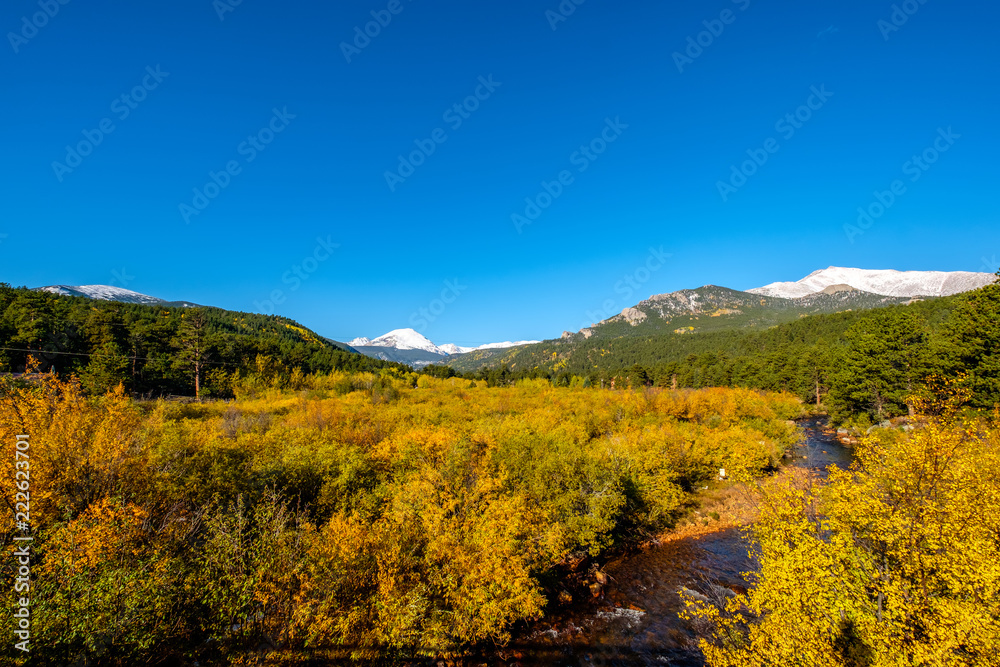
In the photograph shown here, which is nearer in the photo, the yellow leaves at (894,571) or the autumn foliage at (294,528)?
the yellow leaves at (894,571)

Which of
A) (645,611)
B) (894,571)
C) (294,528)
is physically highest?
(294,528)

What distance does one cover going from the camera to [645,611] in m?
23.1

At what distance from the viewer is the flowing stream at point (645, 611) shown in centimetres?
1973

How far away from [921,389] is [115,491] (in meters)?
77.0

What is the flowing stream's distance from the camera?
19734mm

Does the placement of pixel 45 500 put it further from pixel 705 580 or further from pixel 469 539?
pixel 705 580

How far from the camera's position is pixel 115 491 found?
64.4 feet

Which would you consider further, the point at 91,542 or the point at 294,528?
the point at 294,528

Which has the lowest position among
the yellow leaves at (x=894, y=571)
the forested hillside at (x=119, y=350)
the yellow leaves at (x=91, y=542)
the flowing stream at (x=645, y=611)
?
the flowing stream at (x=645, y=611)

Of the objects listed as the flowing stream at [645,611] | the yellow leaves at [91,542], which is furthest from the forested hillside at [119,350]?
the flowing stream at [645,611]

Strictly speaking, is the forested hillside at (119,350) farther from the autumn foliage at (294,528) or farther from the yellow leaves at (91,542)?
the yellow leaves at (91,542)

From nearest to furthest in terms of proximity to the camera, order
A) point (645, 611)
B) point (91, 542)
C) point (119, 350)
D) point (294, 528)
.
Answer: point (91, 542) < point (294, 528) < point (645, 611) < point (119, 350)

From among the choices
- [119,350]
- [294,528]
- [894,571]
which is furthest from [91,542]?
[119,350]

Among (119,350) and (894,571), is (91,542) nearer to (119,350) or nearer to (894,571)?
(894,571)
